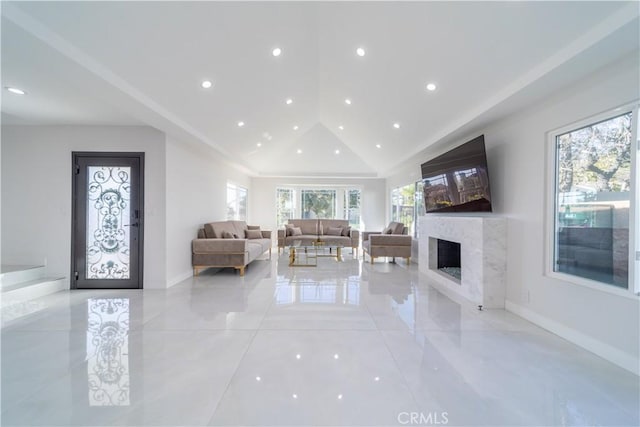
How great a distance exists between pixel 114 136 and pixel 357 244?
5.89 meters

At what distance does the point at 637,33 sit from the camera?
1813 mm

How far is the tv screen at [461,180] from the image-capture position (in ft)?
11.5

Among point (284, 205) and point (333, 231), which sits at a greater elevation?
point (284, 205)

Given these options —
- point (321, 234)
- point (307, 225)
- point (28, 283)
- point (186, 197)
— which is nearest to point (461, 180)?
point (186, 197)

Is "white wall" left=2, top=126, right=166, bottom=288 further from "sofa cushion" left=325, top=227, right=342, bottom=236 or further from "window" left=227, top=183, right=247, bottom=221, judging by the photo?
"sofa cushion" left=325, top=227, right=342, bottom=236

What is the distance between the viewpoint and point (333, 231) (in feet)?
28.0

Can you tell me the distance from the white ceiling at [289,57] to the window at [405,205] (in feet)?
7.17

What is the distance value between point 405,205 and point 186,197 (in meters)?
5.51

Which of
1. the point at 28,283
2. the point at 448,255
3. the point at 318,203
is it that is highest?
the point at 318,203

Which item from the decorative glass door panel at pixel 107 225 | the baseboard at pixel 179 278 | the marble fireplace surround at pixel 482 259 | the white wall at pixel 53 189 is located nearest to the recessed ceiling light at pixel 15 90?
the white wall at pixel 53 189

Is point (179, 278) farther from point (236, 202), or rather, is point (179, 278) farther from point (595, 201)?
point (595, 201)

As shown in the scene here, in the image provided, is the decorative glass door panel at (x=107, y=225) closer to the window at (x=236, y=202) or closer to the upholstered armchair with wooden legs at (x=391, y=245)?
the window at (x=236, y=202)

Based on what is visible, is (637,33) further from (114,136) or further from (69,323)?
(114,136)

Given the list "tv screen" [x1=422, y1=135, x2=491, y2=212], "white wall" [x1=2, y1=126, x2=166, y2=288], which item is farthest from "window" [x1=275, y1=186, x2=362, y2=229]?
"white wall" [x1=2, y1=126, x2=166, y2=288]
